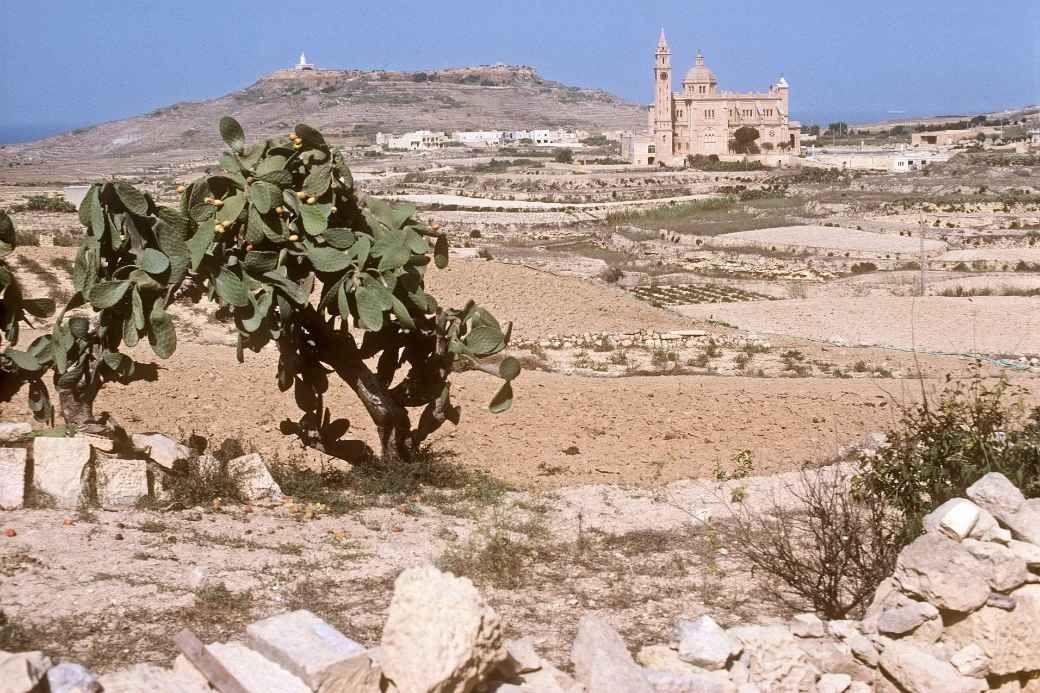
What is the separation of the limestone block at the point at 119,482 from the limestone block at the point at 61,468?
106mm

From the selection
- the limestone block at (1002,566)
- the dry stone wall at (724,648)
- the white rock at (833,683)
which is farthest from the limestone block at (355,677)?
the limestone block at (1002,566)

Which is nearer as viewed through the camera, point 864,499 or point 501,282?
point 864,499

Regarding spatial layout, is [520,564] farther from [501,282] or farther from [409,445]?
[501,282]

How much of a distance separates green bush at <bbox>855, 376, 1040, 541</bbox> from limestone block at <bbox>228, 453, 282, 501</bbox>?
3.84 metres

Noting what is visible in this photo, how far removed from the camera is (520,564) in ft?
22.3

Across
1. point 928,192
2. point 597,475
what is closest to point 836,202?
point 928,192

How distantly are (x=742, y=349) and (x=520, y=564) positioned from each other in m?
12.2

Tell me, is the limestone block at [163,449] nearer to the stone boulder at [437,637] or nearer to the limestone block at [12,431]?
the limestone block at [12,431]

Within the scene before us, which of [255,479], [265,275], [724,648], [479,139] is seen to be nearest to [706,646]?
[724,648]

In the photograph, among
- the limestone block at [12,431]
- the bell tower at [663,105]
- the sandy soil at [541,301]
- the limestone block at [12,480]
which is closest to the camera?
the limestone block at [12,480]

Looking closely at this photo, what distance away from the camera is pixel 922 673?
5172mm

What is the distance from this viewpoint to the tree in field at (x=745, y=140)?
101562 mm

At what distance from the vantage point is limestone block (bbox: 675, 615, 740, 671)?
5121 mm

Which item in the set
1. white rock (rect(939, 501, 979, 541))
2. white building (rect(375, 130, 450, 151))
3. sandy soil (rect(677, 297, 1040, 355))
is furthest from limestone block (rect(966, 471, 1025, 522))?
white building (rect(375, 130, 450, 151))
